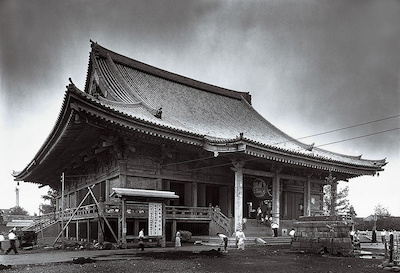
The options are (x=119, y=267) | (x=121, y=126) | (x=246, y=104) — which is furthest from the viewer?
(x=246, y=104)

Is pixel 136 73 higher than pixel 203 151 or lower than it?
higher

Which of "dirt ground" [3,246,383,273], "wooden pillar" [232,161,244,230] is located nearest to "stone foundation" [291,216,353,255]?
"dirt ground" [3,246,383,273]

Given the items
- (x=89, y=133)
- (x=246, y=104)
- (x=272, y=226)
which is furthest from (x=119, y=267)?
(x=246, y=104)

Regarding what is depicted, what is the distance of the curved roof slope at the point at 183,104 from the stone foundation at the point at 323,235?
5.45 m

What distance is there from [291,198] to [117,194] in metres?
15.9

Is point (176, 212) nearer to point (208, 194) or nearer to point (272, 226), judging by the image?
point (208, 194)

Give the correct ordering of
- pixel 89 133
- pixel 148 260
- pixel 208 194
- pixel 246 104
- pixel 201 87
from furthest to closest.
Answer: pixel 246 104 < pixel 201 87 < pixel 208 194 < pixel 89 133 < pixel 148 260

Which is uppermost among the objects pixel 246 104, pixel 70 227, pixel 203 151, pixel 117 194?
pixel 246 104

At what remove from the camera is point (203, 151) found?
79.2ft

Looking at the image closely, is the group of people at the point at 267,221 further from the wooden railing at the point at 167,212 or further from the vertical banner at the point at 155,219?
the vertical banner at the point at 155,219

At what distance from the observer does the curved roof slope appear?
84.0 ft

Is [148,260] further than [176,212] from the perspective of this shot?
No

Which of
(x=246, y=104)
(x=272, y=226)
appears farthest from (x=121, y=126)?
(x=246, y=104)

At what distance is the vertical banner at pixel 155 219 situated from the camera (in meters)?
19.3
